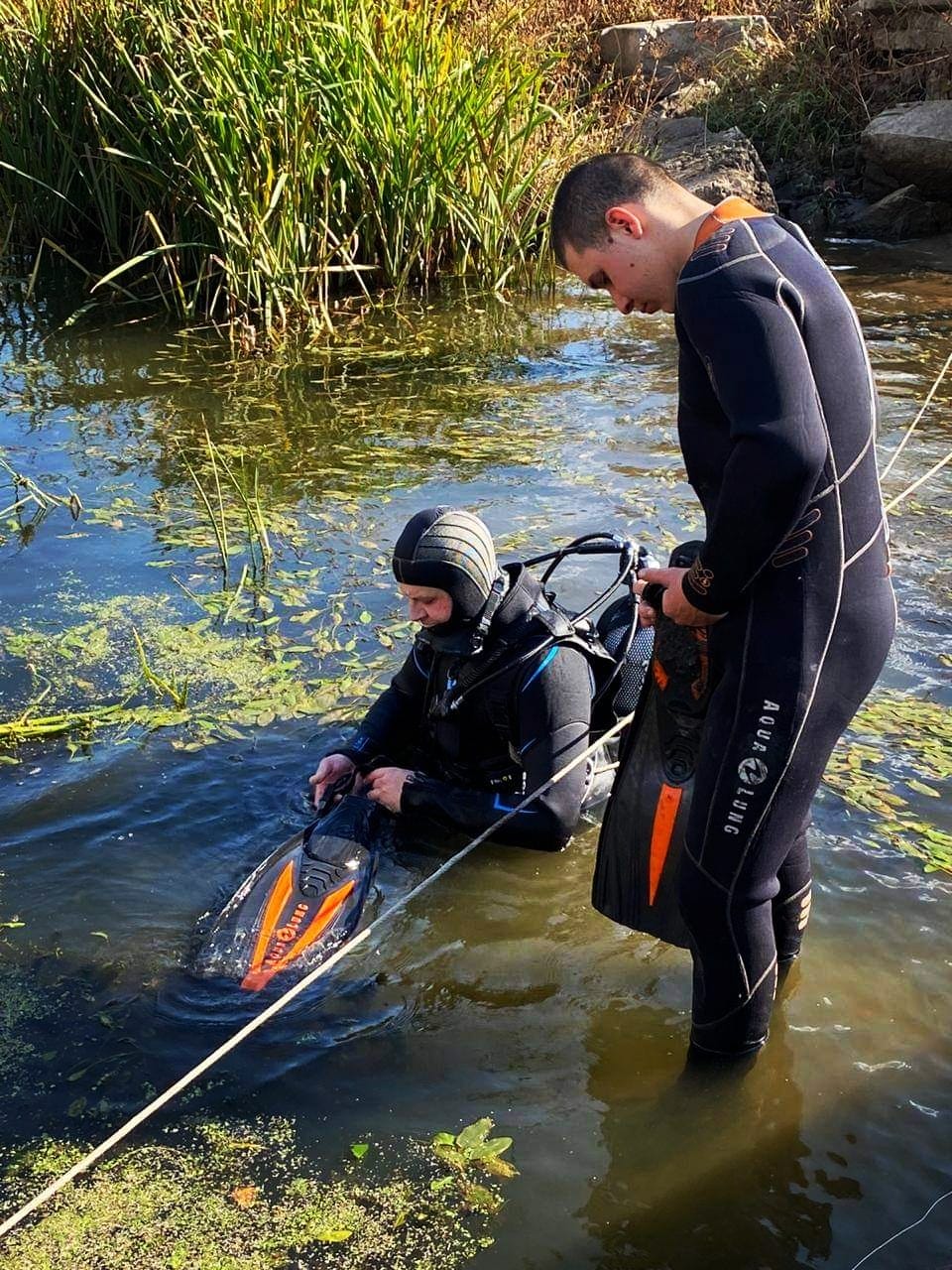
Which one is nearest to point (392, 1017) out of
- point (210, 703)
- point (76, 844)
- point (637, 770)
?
point (637, 770)

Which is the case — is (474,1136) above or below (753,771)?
below

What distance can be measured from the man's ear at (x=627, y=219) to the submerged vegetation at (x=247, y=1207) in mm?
1982

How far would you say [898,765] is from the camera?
4312 mm

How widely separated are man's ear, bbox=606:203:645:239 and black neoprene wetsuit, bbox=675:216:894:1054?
0.61 feet

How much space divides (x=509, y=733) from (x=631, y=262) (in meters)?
1.61

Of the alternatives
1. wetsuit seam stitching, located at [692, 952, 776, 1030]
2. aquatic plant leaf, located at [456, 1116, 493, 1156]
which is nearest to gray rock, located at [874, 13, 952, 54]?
wetsuit seam stitching, located at [692, 952, 776, 1030]

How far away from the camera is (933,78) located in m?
13.8

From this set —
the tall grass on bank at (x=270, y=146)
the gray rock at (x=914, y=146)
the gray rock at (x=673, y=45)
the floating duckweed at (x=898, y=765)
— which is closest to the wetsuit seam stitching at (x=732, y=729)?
the floating duckweed at (x=898, y=765)

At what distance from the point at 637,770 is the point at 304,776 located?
177 cm

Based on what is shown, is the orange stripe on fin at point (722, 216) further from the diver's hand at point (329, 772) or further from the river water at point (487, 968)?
the diver's hand at point (329, 772)

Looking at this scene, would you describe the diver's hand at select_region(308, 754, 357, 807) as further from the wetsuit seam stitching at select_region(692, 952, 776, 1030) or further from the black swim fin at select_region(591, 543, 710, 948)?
the wetsuit seam stitching at select_region(692, 952, 776, 1030)

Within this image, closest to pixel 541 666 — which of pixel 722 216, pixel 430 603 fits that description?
pixel 430 603

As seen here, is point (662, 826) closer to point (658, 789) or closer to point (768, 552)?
point (658, 789)

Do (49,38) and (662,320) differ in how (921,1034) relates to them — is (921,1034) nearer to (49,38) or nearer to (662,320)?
(662,320)
